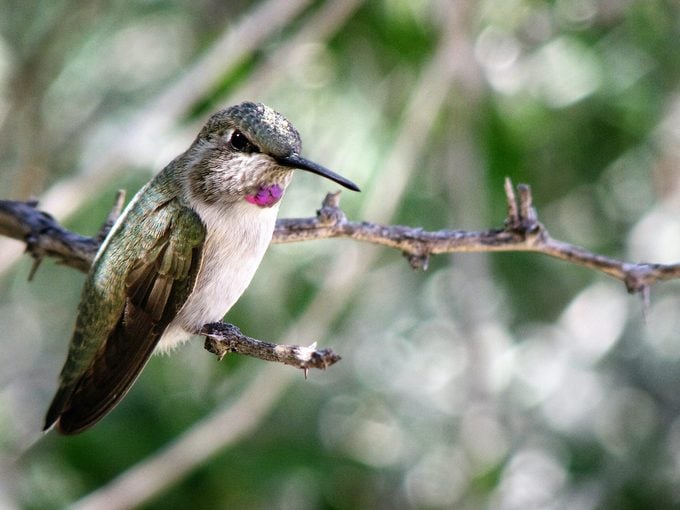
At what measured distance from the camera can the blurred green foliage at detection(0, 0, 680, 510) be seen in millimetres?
5449

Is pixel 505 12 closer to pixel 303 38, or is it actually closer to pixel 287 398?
pixel 303 38

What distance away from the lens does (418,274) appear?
6.60 m

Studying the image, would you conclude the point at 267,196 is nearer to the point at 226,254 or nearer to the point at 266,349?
the point at 226,254

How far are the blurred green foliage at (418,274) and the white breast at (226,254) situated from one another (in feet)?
5.79

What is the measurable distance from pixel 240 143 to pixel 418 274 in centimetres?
332

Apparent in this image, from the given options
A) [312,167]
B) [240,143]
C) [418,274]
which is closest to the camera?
[312,167]

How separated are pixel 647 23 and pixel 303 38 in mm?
→ 1860

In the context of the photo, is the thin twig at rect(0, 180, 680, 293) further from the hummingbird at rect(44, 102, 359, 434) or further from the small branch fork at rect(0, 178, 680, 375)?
the hummingbird at rect(44, 102, 359, 434)

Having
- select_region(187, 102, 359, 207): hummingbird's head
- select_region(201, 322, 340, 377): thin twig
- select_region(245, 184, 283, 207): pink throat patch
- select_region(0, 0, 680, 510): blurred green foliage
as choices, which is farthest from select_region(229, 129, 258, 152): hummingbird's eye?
select_region(0, 0, 680, 510): blurred green foliage

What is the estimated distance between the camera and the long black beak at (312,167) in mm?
3061

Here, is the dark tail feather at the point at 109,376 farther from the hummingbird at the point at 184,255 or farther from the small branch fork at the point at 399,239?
the small branch fork at the point at 399,239

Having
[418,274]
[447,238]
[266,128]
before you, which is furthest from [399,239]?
[418,274]

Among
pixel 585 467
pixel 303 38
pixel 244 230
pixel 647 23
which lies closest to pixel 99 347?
pixel 244 230

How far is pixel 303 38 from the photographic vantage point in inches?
215
